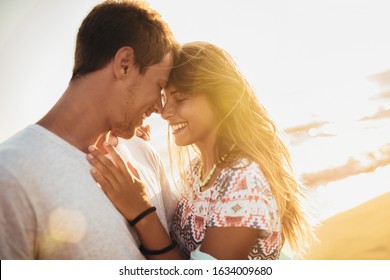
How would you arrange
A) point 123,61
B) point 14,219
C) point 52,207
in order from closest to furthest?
point 14,219
point 52,207
point 123,61

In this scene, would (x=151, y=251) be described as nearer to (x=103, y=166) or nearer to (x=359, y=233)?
(x=103, y=166)

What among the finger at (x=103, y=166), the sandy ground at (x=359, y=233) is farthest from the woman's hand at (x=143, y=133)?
the sandy ground at (x=359, y=233)

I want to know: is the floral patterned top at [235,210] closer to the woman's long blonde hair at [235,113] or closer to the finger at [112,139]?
the woman's long blonde hair at [235,113]

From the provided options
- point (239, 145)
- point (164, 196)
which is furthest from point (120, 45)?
point (164, 196)

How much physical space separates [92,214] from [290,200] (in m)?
1.47

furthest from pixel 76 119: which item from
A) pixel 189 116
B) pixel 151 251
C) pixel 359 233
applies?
pixel 359 233

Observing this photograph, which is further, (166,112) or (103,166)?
(166,112)

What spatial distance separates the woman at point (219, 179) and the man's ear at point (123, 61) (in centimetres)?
40

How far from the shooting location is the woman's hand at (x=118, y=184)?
2.10 m

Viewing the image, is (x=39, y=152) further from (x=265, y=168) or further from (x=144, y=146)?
(x=265, y=168)

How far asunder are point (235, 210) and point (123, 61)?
1.19m

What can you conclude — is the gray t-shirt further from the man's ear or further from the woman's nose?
the woman's nose

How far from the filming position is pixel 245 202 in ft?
7.12

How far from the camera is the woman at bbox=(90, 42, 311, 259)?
7.09 ft
